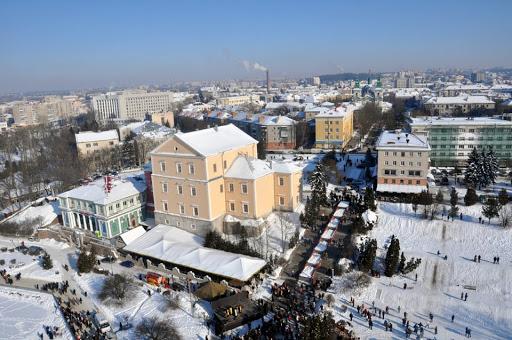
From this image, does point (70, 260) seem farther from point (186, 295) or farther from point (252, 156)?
point (252, 156)

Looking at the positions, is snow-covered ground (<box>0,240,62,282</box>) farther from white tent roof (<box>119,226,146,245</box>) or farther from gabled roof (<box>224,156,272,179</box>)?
gabled roof (<box>224,156,272,179</box>)

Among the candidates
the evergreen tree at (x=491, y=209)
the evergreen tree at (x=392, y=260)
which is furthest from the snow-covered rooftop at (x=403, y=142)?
the evergreen tree at (x=392, y=260)

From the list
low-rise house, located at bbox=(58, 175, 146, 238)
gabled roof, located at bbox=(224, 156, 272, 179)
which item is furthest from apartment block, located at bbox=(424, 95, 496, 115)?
low-rise house, located at bbox=(58, 175, 146, 238)

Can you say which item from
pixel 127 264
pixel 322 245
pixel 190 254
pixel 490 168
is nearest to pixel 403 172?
pixel 490 168

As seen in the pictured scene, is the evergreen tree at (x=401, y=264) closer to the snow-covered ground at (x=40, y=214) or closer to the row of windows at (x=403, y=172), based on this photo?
the row of windows at (x=403, y=172)

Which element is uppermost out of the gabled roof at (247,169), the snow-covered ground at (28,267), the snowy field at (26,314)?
the gabled roof at (247,169)

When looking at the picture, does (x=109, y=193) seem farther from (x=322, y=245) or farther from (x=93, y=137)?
(x=93, y=137)
